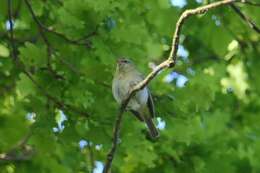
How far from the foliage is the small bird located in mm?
91

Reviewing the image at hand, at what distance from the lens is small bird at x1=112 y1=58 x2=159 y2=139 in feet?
21.4

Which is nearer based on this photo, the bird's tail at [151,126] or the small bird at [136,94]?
the small bird at [136,94]

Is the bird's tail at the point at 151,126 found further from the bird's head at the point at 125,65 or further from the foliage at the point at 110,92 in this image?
the bird's head at the point at 125,65

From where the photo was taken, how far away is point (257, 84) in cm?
895

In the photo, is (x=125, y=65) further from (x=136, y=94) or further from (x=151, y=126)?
(x=151, y=126)

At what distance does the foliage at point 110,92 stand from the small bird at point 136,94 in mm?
91

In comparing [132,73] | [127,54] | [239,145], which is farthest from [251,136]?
[127,54]

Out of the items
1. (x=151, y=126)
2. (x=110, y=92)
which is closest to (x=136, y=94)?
(x=110, y=92)

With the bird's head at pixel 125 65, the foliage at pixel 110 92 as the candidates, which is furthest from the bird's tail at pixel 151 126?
the bird's head at pixel 125 65

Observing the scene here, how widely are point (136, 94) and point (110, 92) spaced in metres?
0.36

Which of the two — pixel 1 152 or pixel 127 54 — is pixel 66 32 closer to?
pixel 127 54

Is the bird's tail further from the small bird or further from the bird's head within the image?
the bird's head

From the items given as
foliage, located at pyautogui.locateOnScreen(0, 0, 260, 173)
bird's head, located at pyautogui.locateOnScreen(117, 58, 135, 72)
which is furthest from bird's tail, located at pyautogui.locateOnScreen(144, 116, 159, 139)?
bird's head, located at pyautogui.locateOnScreen(117, 58, 135, 72)

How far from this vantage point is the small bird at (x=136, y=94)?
6512 millimetres
